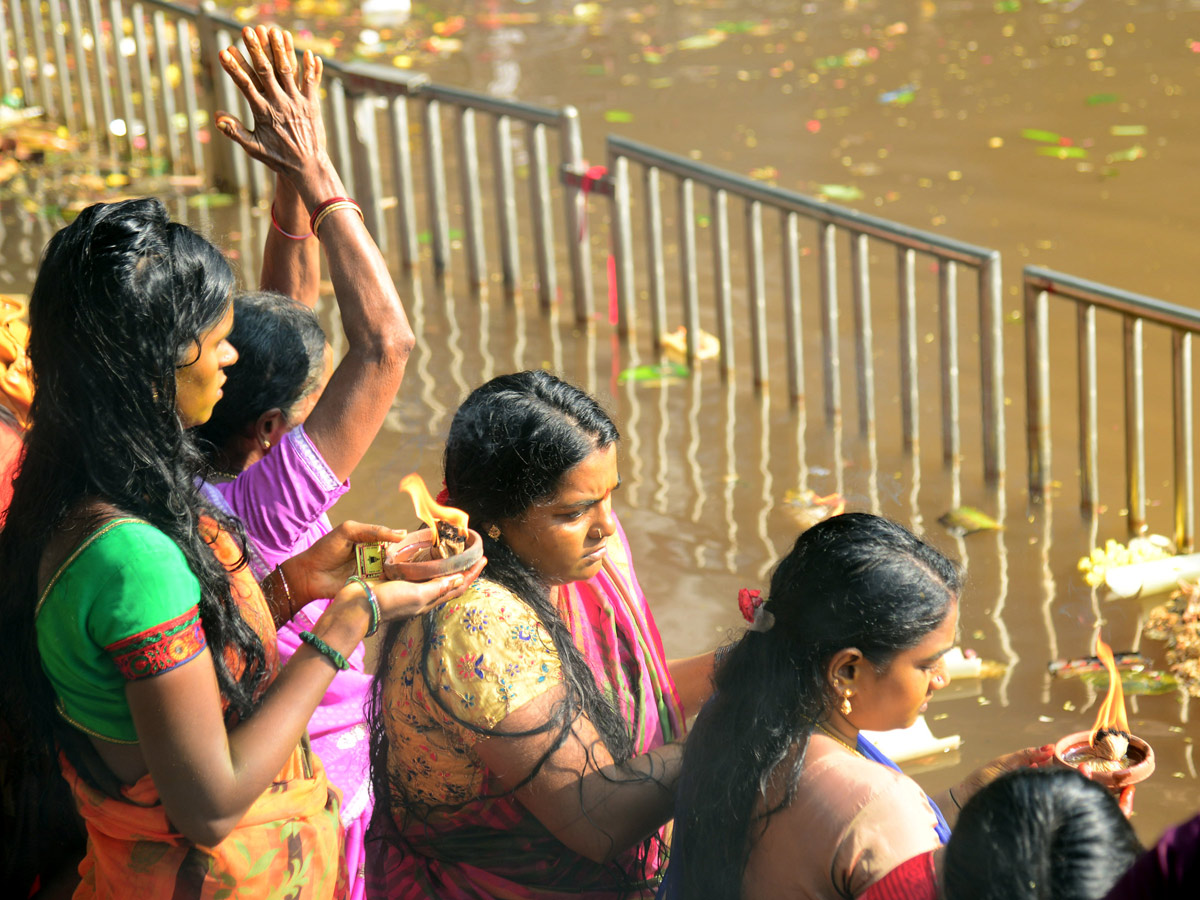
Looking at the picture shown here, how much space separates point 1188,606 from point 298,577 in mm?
2479

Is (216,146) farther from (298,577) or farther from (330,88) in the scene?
(298,577)

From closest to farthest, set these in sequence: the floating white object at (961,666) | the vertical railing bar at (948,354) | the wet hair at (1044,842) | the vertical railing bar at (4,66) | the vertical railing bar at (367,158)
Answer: the wet hair at (1044,842)
the floating white object at (961,666)
the vertical railing bar at (948,354)
the vertical railing bar at (367,158)
the vertical railing bar at (4,66)

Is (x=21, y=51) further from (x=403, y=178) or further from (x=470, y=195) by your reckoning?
(x=470, y=195)

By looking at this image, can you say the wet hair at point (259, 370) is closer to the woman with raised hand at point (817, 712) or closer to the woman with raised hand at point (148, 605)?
the woman with raised hand at point (148, 605)

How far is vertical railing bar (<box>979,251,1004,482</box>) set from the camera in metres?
4.21

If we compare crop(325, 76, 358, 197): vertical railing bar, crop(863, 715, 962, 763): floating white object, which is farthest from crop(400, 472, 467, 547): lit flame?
crop(325, 76, 358, 197): vertical railing bar

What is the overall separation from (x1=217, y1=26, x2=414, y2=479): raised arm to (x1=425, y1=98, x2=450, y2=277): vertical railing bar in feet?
11.4

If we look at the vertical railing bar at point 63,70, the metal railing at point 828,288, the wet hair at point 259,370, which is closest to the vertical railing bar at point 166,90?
the vertical railing bar at point 63,70

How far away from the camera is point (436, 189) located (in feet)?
19.6

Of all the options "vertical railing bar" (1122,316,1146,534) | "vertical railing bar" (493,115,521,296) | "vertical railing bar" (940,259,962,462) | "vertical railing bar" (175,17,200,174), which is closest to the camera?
"vertical railing bar" (1122,316,1146,534)

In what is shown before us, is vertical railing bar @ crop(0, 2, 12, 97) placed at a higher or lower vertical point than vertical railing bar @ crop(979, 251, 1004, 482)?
higher

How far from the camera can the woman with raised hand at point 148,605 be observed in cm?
165

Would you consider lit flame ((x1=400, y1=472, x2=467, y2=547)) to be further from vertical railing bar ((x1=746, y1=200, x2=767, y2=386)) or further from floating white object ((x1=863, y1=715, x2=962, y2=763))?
vertical railing bar ((x1=746, y1=200, x2=767, y2=386))

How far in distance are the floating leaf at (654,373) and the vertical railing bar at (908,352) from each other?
3.44 feet
